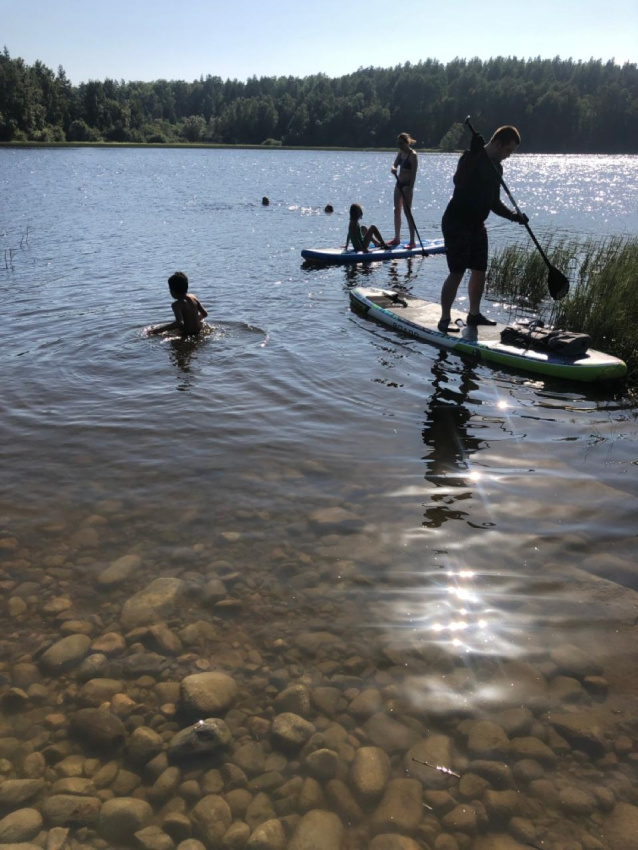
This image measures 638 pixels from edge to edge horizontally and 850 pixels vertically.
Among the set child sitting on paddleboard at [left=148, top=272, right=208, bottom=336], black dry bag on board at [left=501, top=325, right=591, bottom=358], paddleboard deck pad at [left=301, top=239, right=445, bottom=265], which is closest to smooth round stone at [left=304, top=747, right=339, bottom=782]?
black dry bag on board at [left=501, top=325, right=591, bottom=358]

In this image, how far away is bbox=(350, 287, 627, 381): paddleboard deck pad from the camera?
306 inches

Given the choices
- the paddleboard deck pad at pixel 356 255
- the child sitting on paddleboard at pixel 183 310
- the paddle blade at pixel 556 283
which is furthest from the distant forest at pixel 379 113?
the paddle blade at pixel 556 283

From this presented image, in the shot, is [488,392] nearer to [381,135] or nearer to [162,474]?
[162,474]

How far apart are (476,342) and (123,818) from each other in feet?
24.8

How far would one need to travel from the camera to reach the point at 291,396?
299 inches

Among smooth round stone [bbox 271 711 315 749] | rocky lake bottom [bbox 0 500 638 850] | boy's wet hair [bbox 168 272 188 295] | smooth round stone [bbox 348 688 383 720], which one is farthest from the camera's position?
boy's wet hair [bbox 168 272 188 295]

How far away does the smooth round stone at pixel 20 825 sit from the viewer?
261 cm

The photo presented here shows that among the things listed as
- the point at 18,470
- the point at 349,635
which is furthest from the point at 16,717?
the point at 18,470

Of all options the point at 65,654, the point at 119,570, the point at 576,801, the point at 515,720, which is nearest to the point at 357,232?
the point at 119,570

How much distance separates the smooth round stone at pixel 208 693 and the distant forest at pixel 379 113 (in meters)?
117

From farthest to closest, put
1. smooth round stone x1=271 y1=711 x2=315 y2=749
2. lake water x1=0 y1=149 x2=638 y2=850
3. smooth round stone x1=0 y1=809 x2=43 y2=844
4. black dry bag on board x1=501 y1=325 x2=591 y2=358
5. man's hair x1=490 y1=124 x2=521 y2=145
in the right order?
1. man's hair x1=490 y1=124 x2=521 y2=145
2. black dry bag on board x1=501 y1=325 x2=591 y2=358
3. smooth round stone x1=271 y1=711 x2=315 y2=749
4. lake water x1=0 y1=149 x2=638 y2=850
5. smooth round stone x1=0 y1=809 x2=43 y2=844

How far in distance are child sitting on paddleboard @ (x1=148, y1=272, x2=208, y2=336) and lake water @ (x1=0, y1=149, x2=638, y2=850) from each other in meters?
0.80

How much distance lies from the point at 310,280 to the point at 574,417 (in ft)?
29.7

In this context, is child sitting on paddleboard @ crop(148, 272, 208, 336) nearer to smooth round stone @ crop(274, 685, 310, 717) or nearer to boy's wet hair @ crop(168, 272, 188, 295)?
boy's wet hair @ crop(168, 272, 188, 295)
